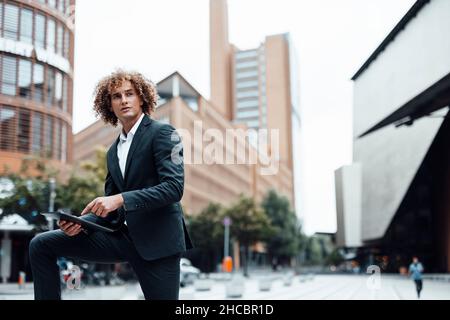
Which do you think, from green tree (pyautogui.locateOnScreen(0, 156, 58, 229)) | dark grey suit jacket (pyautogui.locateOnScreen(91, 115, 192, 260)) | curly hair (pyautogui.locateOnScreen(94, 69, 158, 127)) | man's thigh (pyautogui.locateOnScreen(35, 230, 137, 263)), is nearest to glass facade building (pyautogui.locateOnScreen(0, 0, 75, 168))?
curly hair (pyautogui.locateOnScreen(94, 69, 158, 127))

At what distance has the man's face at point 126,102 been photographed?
2455 mm

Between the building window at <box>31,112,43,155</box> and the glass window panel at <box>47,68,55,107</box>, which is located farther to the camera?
the building window at <box>31,112,43,155</box>

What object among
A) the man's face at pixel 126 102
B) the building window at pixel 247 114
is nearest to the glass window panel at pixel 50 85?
the man's face at pixel 126 102

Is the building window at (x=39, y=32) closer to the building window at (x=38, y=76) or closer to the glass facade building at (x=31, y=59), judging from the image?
the glass facade building at (x=31, y=59)

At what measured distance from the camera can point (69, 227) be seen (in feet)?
6.85

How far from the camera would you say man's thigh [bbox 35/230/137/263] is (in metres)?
2.16

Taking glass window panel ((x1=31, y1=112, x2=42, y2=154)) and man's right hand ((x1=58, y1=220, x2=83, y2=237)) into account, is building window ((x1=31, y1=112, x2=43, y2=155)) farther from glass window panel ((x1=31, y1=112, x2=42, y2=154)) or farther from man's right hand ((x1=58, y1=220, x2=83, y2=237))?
man's right hand ((x1=58, y1=220, x2=83, y2=237))

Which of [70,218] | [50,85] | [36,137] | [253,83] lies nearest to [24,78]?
[50,85]

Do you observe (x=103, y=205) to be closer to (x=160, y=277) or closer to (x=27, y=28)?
(x=160, y=277)

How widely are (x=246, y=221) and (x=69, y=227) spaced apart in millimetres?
49443

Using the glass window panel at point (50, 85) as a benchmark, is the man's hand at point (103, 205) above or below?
below

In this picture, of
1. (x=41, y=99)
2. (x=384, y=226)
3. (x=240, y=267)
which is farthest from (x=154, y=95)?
(x=240, y=267)

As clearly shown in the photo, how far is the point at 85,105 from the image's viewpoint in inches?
175

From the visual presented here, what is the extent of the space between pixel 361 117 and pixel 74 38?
9.52m
